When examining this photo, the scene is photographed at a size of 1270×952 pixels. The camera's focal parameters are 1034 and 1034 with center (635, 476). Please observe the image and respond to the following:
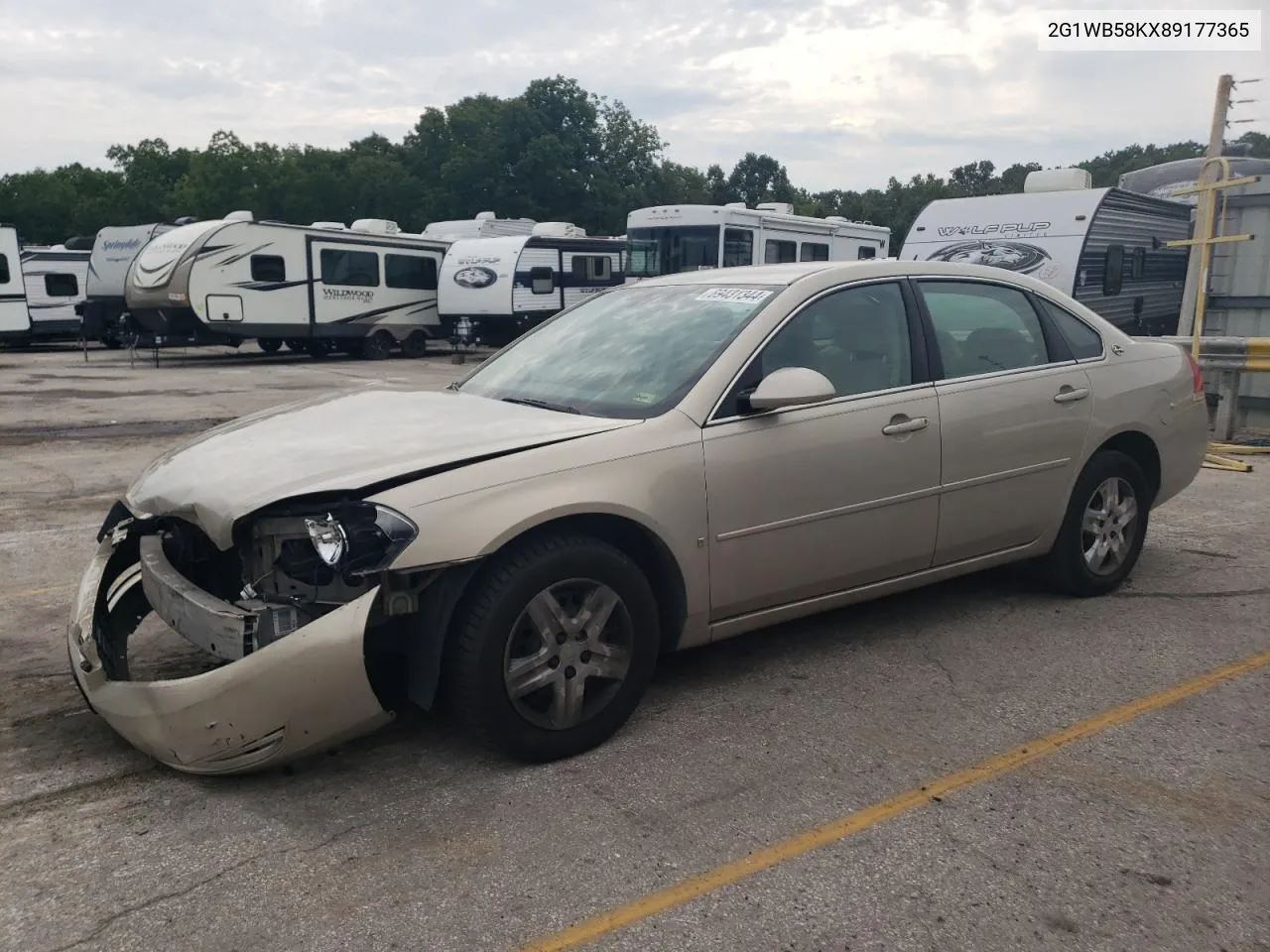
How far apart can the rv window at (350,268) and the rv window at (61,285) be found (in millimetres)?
8969

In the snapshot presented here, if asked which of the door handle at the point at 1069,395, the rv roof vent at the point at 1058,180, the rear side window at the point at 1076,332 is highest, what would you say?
the rv roof vent at the point at 1058,180

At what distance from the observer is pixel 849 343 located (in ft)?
13.9

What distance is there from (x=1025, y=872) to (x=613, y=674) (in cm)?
140

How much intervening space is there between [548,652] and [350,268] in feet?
69.9

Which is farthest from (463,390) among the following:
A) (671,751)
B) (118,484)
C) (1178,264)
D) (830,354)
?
(1178,264)

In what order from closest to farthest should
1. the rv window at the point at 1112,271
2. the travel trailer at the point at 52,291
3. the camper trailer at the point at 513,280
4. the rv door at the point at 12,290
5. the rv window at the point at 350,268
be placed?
the rv window at the point at 1112,271 < the rv window at the point at 350,268 < the rv door at the point at 12,290 < the camper trailer at the point at 513,280 < the travel trailer at the point at 52,291

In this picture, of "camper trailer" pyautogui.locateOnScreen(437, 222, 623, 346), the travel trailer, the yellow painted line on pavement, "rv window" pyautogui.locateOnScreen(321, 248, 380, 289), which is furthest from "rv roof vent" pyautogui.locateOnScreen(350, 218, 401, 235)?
the yellow painted line on pavement

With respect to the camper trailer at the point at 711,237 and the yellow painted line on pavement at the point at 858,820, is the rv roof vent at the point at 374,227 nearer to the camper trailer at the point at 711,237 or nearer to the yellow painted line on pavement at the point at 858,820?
the camper trailer at the point at 711,237

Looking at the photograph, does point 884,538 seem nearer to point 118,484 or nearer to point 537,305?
point 118,484

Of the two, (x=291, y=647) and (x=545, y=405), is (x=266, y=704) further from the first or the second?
(x=545, y=405)

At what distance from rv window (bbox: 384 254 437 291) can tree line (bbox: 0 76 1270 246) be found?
3221cm

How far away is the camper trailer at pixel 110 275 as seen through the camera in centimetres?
2397

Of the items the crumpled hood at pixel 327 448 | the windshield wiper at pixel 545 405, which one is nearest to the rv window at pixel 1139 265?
the windshield wiper at pixel 545 405

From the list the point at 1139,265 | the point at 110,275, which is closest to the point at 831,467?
the point at 1139,265
